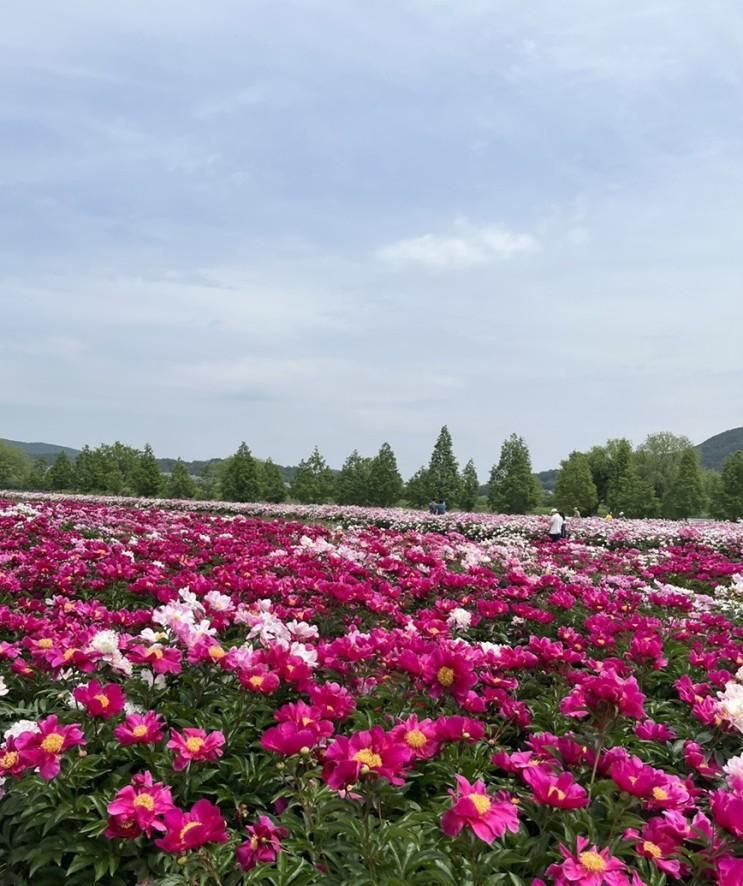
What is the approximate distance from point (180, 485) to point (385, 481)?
21907 millimetres

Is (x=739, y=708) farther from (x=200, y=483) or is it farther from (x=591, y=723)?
(x=200, y=483)

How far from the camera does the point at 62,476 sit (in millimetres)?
68438

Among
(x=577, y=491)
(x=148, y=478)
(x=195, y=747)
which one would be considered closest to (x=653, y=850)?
(x=195, y=747)

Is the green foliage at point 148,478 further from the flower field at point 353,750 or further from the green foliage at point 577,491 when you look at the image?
the flower field at point 353,750

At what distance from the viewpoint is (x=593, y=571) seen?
8.45 m

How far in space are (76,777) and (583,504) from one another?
58400mm

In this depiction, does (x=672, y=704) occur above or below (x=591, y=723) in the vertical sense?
below

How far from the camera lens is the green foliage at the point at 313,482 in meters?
54.8

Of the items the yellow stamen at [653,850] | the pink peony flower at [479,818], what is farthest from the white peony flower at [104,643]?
the yellow stamen at [653,850]

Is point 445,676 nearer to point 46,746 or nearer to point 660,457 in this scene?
point 46,746

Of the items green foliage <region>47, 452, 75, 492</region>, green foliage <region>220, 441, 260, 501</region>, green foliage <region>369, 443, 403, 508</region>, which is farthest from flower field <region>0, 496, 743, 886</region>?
green foliage <region>47, 452, 75, 492</region>

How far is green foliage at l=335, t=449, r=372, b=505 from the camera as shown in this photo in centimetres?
5147

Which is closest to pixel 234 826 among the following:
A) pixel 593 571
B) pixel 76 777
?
pixel 76 777

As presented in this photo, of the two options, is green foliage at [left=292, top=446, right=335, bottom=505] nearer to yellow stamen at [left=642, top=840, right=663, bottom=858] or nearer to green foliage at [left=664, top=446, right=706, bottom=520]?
green foliage at [left=664, top=446, right=706, bottom=520]
